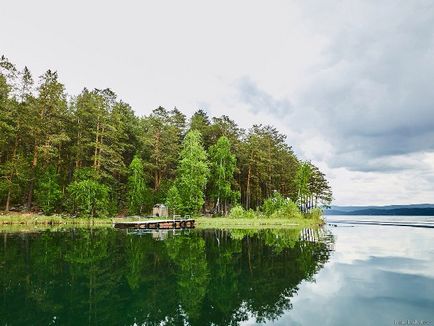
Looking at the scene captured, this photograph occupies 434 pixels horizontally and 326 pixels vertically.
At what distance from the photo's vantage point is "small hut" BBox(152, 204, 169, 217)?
2394 inches

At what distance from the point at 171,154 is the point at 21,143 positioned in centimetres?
2729

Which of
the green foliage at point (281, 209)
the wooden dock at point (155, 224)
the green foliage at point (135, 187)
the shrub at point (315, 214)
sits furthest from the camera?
the shrub at point (315, 214)

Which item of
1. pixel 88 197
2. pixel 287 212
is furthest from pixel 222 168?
pixel 88 197

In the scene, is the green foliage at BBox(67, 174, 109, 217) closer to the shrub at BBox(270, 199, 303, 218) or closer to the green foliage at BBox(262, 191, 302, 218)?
the green foliage at BBox(262, 191, 302, 218)

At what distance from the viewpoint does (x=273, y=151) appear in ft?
275

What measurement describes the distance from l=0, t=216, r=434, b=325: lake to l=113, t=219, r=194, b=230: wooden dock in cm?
2320

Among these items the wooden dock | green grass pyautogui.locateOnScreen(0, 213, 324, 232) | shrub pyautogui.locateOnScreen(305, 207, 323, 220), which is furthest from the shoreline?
the wooden dock

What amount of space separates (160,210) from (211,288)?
4843 centimetres

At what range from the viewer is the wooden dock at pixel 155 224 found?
46.4m

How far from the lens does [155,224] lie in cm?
4791

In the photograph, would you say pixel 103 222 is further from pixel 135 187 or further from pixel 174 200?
pixel 174 200

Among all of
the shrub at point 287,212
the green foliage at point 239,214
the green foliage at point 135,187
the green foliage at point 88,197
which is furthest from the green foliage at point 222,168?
the green foliage at point 88,197

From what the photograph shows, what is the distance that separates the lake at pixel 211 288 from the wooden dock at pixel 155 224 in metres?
23.2

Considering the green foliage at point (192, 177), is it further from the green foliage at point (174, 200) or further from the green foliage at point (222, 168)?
the green foliage at point (222, 168)
